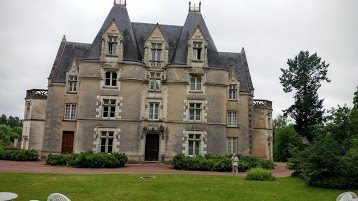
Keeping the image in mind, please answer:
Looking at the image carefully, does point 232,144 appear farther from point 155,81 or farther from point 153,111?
point 155,81

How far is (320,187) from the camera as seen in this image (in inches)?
714

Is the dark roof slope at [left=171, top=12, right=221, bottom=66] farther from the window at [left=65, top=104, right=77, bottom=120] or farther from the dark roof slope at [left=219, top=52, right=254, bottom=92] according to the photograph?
the window at [left=65, top=104, right=77, bottom=120]

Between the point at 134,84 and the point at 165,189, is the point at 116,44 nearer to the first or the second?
the point at 134,84

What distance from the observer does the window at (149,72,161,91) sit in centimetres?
3372

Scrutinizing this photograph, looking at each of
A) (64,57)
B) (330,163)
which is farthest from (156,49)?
(330,163)

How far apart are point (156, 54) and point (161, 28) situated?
12.3 ft

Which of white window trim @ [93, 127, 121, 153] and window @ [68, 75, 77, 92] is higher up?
window @ [68, 75, 77, 92]

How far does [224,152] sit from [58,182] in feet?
61.2

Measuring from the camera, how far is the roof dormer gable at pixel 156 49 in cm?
3388

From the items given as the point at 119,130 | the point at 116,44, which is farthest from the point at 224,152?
the point at 116,44

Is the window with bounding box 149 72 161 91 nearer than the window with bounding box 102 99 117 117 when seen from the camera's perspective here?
No

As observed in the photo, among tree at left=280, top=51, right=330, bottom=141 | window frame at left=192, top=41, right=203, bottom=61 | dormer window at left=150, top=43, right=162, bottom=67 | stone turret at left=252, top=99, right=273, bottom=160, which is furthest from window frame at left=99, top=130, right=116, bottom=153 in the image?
tree at left=280, top=51, right=330, bottom=141

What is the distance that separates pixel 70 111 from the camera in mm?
35438

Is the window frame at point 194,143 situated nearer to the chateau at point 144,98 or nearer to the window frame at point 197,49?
the chateau at point 144,98
